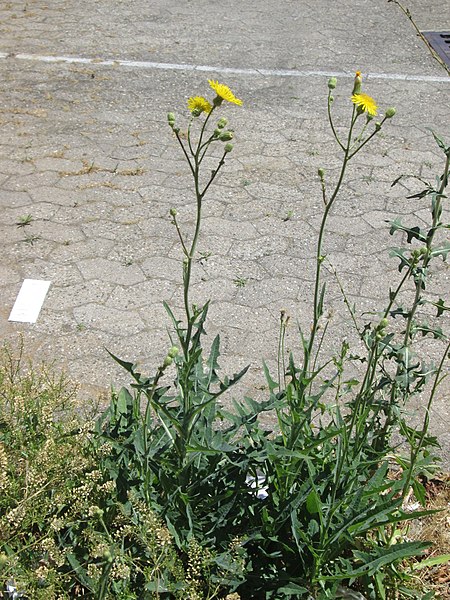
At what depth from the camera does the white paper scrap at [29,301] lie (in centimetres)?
365

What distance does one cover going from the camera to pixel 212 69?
20.9 ft

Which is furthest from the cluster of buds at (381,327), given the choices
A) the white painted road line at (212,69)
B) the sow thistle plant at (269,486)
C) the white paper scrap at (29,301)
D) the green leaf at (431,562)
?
the white painted road line at (212,69)

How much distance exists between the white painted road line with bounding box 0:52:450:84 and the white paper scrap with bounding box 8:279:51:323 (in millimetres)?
3119

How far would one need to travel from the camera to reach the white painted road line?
632 cm

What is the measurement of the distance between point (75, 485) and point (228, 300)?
1.76 m

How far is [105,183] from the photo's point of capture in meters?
4.76

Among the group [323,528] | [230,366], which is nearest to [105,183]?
[230,366]

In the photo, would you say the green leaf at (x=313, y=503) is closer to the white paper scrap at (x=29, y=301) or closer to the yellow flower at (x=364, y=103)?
the yellow flower at (x=364, y=103)

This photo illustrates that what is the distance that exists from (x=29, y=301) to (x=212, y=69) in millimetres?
3368

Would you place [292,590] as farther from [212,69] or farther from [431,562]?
[212,69]

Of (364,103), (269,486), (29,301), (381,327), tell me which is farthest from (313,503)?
(29,301)

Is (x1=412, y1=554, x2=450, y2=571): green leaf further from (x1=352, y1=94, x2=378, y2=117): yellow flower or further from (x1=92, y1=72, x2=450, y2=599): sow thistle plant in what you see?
(x1=352, y1=94, x2=378, y2=117): yellow flower

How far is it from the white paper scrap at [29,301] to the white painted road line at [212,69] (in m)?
3.12

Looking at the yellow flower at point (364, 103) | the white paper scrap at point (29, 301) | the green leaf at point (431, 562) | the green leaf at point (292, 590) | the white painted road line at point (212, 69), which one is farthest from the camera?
the white painted road line at point (212, 69)
